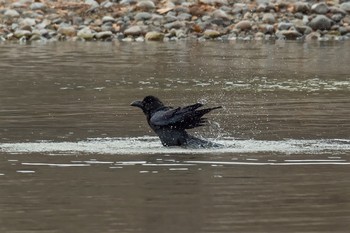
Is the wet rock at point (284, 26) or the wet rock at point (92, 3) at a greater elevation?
the wet rock at point (92, 3)

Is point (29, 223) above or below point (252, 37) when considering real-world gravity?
above

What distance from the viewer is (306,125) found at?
16.8m

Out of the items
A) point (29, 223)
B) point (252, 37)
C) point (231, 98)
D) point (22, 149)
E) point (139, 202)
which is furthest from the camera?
point (252, 37)

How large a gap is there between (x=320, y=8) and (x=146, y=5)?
555 cm

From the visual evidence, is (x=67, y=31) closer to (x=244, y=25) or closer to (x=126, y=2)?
(x=126, y=2)

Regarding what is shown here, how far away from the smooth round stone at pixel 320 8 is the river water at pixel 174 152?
12016 mm

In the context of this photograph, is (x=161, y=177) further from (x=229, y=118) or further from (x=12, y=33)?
(x=12, y=33)

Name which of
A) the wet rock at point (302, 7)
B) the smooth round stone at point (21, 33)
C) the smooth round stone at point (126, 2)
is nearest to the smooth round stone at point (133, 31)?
the smooth round stone at point (126, 2)

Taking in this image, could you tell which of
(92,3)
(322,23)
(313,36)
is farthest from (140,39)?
(322,23)

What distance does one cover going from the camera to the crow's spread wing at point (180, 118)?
14.7 metres

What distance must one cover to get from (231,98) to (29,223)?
12044 mm

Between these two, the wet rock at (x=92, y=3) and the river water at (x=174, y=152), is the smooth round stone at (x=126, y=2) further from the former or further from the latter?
the river water at (x=174, y=152)

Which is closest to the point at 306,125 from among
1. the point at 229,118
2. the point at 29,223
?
the point at 229,118

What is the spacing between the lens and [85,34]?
40.0 m
